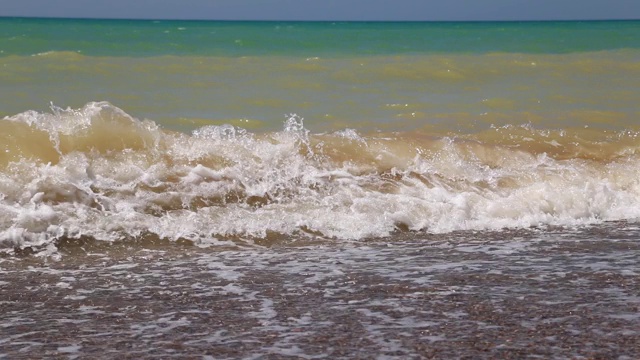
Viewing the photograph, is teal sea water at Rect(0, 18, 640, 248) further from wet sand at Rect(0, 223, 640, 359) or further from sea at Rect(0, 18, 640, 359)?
wet sand at Rect(0, 223, 640, 359)

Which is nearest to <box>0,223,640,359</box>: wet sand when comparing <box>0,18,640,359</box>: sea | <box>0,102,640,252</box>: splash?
<box>0,18,640,359</box>: sea

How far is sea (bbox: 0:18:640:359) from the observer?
3.38 metres

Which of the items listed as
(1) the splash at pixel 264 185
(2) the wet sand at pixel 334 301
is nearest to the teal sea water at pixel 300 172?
(1) the splash at pixel 264 185

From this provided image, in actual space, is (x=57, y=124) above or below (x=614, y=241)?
above

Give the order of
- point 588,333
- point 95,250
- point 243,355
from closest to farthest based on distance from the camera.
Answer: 1. point 243,355
2. point 588,333
3. point 95,250

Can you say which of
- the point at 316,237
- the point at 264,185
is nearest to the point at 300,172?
the point at 264,185

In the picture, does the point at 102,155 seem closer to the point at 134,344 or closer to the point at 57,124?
the point at 57,124

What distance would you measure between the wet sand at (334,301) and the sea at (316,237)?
0.04ft

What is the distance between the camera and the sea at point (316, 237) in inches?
133

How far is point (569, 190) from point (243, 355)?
3566 millimetres

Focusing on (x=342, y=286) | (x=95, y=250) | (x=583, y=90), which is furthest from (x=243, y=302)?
(x=583, y=90)

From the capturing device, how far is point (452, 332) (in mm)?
3391

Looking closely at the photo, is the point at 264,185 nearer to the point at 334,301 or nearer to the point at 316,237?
the point at 316,237

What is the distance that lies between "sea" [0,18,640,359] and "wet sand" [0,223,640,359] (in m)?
0.01
